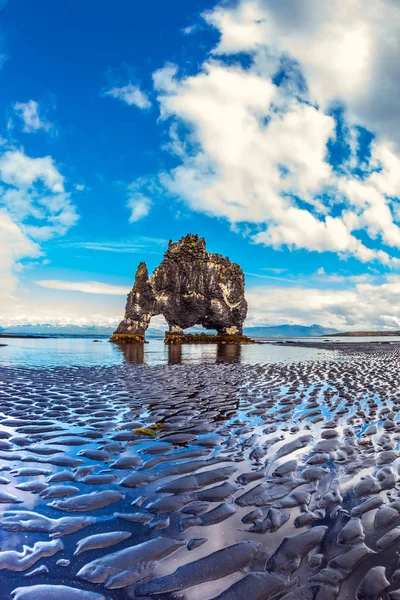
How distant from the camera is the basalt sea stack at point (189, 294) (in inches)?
Result: 5084

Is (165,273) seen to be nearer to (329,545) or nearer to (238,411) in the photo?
(238,411)

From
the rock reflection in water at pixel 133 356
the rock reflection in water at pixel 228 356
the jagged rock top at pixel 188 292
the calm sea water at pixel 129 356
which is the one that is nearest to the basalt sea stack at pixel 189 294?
the jagged rock top at pixel 188 292

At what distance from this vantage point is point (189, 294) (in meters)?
132

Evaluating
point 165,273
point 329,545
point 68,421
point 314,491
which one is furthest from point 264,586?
point 165,273

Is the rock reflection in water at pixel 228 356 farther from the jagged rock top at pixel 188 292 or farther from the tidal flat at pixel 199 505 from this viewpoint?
the jagged rock top at pixel 188 292

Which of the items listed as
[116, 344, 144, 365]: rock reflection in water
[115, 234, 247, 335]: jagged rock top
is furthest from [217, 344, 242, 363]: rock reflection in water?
[115, 234, 247, 335]: jagged rock top

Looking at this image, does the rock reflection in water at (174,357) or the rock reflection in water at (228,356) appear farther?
the rock reflection in water at (228,356)

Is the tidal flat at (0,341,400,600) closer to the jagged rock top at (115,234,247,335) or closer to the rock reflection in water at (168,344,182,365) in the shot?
the rock reflection in water at (168,344,182,365)

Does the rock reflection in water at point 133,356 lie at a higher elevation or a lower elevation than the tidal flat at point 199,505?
lower

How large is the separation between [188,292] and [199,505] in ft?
414

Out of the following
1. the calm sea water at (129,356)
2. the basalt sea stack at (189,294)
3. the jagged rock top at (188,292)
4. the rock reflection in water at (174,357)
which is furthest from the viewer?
the jagged rock top at (188,292)

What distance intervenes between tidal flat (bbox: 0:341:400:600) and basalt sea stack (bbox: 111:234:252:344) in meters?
116

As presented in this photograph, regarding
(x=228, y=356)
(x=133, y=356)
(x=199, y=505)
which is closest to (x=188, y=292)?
(x=228, y=356)

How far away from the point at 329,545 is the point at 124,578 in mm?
3031
